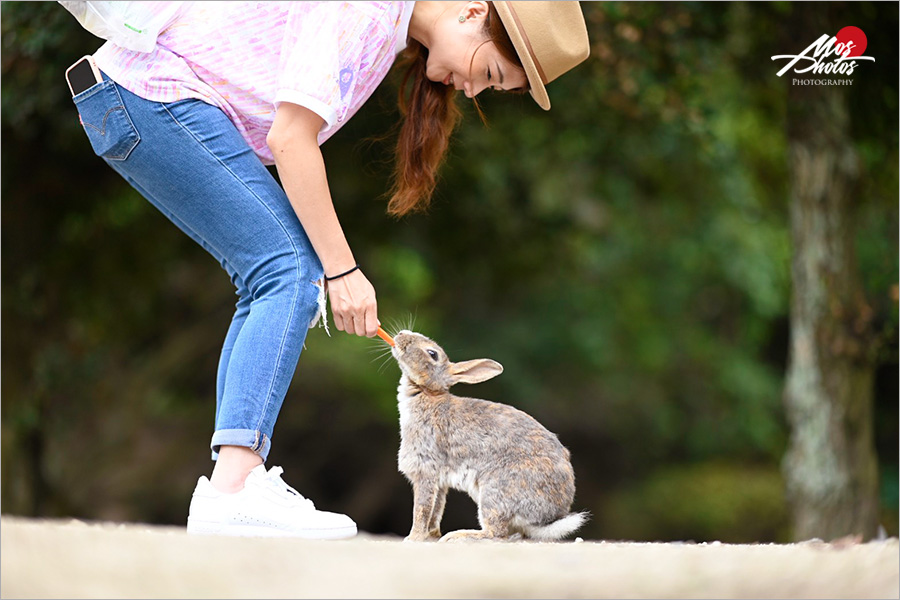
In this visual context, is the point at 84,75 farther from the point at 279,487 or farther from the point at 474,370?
the point at 474,370

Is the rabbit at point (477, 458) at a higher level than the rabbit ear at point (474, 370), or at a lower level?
lower

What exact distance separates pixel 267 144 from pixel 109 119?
1.40ft

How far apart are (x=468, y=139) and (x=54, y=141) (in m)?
2.68

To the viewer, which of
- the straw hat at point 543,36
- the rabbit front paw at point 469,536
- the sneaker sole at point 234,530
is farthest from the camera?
the rabbit front paw at point 469,536

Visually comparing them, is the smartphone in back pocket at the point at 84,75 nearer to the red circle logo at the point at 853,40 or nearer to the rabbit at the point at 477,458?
the rabbit at the point at 477,458

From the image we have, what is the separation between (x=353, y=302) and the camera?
265 centimetres

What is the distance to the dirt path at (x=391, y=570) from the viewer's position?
2.25 meters

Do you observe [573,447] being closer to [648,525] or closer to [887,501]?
[648,525]

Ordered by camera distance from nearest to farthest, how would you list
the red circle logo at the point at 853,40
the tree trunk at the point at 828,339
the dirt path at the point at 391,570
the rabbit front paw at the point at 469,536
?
the dirt path at the point at 391,570 < the rabbit front paw at the point at 469,536 < the red circle logo at the point at 853,40 < the tree trunk at the point at 828,339

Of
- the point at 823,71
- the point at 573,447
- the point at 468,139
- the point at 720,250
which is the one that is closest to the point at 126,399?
the point at 468,139

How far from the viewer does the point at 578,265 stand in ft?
29.5

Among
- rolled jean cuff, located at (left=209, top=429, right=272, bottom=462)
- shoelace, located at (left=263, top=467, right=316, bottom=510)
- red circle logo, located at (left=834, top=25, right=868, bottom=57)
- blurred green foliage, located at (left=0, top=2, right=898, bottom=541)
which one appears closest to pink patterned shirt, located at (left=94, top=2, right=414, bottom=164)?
rolled jean cuff, located at (left=209, top=429, right=272, bottom=462)

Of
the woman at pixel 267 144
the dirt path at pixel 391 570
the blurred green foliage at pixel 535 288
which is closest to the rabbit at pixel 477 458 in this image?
the dirt path at pixel 391 570

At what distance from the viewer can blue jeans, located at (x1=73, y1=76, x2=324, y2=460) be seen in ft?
8.33
